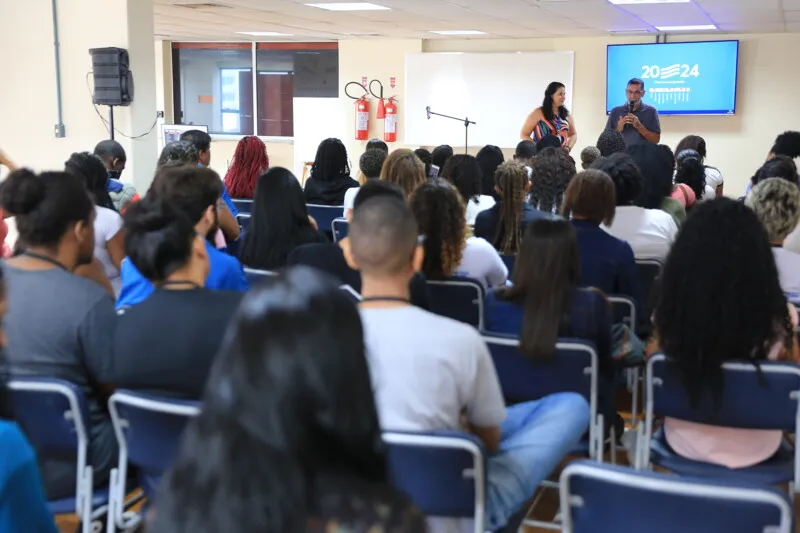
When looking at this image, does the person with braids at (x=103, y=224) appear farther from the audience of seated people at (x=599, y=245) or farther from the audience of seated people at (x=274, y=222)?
the audience of seated people at (x=599, y=245)

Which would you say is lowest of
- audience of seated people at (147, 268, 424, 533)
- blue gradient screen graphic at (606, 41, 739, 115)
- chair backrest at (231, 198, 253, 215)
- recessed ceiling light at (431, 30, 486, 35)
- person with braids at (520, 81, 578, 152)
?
chair backrest at (231, 198, 253, 215)

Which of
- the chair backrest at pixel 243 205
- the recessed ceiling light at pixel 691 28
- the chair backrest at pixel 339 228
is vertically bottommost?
the chair backrest at pixel 339 228

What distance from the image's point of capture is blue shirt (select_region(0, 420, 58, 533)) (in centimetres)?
123

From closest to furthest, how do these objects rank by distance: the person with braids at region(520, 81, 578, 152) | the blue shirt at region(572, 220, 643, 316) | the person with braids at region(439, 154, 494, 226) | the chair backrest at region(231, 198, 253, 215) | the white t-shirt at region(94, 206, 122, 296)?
1. the blue shirt at region(572, 220, 643, 316)
2. the white t-shirt at region(94, 206, 122, 296)
3. the person with braids at region(439, 154, 494, 226)
4. the chair backrest at region(231, 198, 253, 215)
5. the person with braids at region(520, 81, 578, 152)

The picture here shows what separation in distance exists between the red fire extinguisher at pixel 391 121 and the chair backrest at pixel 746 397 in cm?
1061

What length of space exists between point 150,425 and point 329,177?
4.00 metres

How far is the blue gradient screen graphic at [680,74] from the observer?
423 inches

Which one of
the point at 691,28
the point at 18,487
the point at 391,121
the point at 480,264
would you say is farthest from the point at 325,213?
the point at 391,121

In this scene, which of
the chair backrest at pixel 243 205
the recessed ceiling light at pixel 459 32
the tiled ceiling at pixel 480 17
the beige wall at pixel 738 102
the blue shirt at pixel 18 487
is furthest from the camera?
the recessed ceiling light at pixel 459 32

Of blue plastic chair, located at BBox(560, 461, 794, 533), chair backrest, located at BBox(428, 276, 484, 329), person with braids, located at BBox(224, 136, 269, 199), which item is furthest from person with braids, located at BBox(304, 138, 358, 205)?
blue plastic chair, located at BBox(560, 461, 794, 533)

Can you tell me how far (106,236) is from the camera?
12.4 ft

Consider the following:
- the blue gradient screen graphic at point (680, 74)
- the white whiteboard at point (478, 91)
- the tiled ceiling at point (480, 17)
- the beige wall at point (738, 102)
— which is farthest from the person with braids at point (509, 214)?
the white whiteboard at point (478, 91)

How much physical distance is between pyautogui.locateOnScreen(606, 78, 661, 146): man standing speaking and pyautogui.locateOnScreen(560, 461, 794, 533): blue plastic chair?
6.95 meters

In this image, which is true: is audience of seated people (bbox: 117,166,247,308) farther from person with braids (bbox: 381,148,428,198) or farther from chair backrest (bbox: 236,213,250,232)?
chair backrest (bbox: 236,213,250,232)
